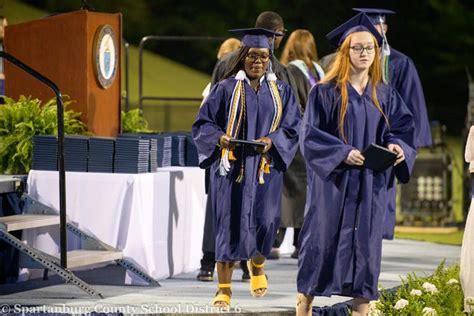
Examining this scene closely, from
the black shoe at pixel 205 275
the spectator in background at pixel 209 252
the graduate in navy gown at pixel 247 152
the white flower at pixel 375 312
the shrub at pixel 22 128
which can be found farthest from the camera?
the shrub at pixel 22 128

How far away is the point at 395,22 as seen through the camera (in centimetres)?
3494

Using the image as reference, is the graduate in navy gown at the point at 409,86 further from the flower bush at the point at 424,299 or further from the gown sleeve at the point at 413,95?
the flower bush at the point at 424,299

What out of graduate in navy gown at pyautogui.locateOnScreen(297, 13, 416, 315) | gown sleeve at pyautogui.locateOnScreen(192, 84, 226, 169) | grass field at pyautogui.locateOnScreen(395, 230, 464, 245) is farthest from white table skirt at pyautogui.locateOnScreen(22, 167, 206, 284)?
grass field at pyautogui.locateOnScreen(395, 230, 464, 245)

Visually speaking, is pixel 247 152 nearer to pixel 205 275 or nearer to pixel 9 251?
pixel 205 275

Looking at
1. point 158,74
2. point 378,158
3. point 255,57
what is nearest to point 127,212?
point 255,57

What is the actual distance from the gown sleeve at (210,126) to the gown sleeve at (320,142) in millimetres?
1294

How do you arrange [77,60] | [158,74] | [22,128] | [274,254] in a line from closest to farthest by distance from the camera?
[22,128]
[77,60]
[274,254]
[158,74]

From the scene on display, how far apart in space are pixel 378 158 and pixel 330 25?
27519 millimetres

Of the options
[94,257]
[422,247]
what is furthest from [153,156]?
[422,247]

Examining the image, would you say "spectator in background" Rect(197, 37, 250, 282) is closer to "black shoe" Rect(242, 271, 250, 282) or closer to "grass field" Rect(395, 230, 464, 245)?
"black shoe" Rect(242, 271, 250, 282)

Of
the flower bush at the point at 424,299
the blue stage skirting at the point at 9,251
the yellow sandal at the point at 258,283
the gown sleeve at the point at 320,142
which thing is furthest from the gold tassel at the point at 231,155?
the blue stage skirting at the point at 9,251

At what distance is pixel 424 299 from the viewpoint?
8.49m

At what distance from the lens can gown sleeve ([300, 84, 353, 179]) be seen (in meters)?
7.94

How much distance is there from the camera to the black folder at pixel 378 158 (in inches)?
309
